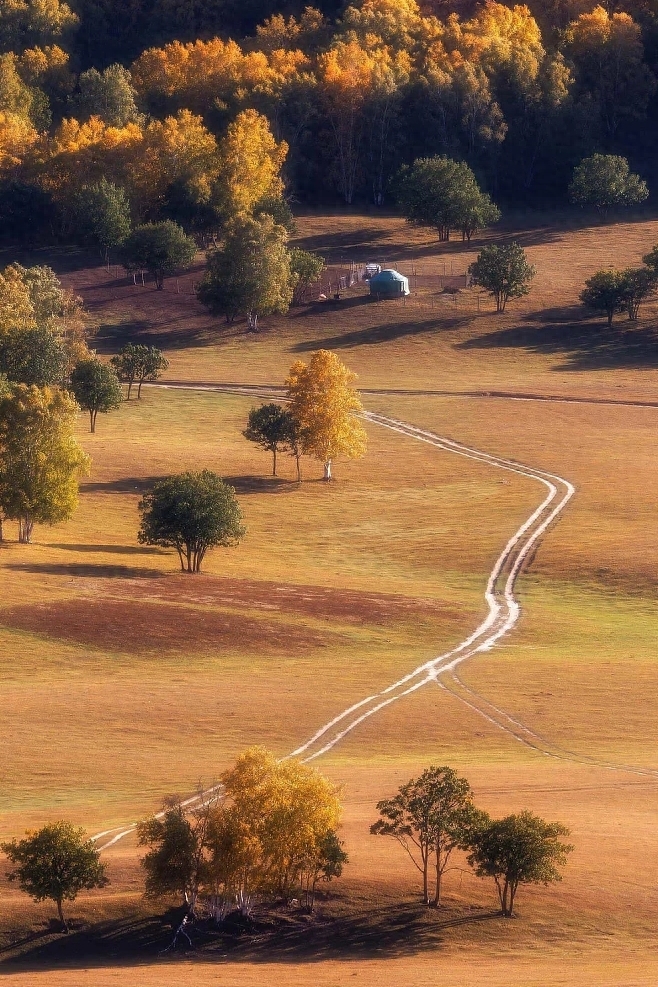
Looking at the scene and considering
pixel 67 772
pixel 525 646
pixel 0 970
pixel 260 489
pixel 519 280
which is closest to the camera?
pixel 0 970

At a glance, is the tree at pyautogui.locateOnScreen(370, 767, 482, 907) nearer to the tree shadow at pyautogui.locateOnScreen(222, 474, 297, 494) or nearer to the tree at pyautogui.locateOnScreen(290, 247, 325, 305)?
the tree shadow at pyautogui.locateOnScreen(222, 474, 297, 494)

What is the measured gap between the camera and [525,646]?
76.4m

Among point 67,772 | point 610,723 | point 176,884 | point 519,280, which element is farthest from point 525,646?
point 519,280

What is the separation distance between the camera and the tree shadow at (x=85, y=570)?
83812mm

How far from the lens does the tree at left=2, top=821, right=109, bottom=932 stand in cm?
4262

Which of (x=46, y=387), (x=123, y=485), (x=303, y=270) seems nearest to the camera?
(x=46, y=387)

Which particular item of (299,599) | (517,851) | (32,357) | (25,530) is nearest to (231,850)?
(517,851)

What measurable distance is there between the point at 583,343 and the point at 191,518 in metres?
84.6

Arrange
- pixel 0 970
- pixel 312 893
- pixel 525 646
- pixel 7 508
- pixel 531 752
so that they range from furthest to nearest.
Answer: pixel 7 508 → pixel 525 646 → pixel 531 752 → pixel 312 893 → pixel 0 970

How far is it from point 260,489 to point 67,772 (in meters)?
59.4

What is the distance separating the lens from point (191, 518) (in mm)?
89062

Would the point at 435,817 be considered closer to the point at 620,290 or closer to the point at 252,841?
the point at 252,841

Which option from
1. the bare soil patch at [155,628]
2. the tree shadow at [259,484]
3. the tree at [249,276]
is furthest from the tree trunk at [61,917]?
the tree at [249,276]

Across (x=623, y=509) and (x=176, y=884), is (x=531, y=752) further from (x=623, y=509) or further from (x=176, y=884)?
(x=623, y=509)
